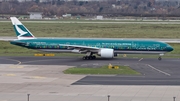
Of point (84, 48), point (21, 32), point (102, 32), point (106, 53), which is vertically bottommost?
point (102, 32)

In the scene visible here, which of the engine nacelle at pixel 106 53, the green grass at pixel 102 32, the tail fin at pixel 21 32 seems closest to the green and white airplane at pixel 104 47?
the engine nacelle at pixel 106 53

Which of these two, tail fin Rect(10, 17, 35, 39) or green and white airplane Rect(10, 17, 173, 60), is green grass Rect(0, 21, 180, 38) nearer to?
tail fin Rect(10, 17, 35, 39)

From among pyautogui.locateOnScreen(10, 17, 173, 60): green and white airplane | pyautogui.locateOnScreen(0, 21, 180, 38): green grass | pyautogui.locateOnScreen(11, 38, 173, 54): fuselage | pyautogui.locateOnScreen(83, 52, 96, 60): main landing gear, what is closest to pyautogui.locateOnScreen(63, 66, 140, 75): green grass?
pyautogui.locateOnScreen(10, 17, 173, 60): green and white airplane

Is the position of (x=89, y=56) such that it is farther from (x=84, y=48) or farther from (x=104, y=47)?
(x=104, y=47)

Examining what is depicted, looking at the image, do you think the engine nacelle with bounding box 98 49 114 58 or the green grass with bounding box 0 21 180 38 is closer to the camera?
the engine nacelle with bounding box 98 49 114 58

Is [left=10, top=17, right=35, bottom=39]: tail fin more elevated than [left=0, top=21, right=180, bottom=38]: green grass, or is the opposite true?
[left=10, top=17, right=35, bottom=39]: tail fin

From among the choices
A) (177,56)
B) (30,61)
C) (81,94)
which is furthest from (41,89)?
(177,56)

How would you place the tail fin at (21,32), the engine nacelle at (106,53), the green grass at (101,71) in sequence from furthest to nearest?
the tail fin at (21,32) → the engine nacelle at (106,53) → the green grass at (101,71)

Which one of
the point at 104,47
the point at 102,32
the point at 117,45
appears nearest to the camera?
the point at 117,45

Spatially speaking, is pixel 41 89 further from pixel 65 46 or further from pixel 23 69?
pixel 65 46

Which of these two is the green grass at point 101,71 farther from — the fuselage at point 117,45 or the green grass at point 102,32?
the green grass at point 102,32

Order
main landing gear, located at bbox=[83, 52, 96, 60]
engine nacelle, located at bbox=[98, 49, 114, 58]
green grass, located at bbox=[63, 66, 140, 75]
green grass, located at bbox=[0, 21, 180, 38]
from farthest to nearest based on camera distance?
green grass, located at bbox=[0, 21, 180, 38], main landing gear, located at bbox=[83, 52, 96, 60], engine nacelle, located at bbox=[98, 49, 114, 58], green grass, located at bbox=[63, 66, 140, 75]

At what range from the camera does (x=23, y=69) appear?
5847 centimetres

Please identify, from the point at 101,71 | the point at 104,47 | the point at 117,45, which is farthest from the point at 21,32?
the point at 101,71
